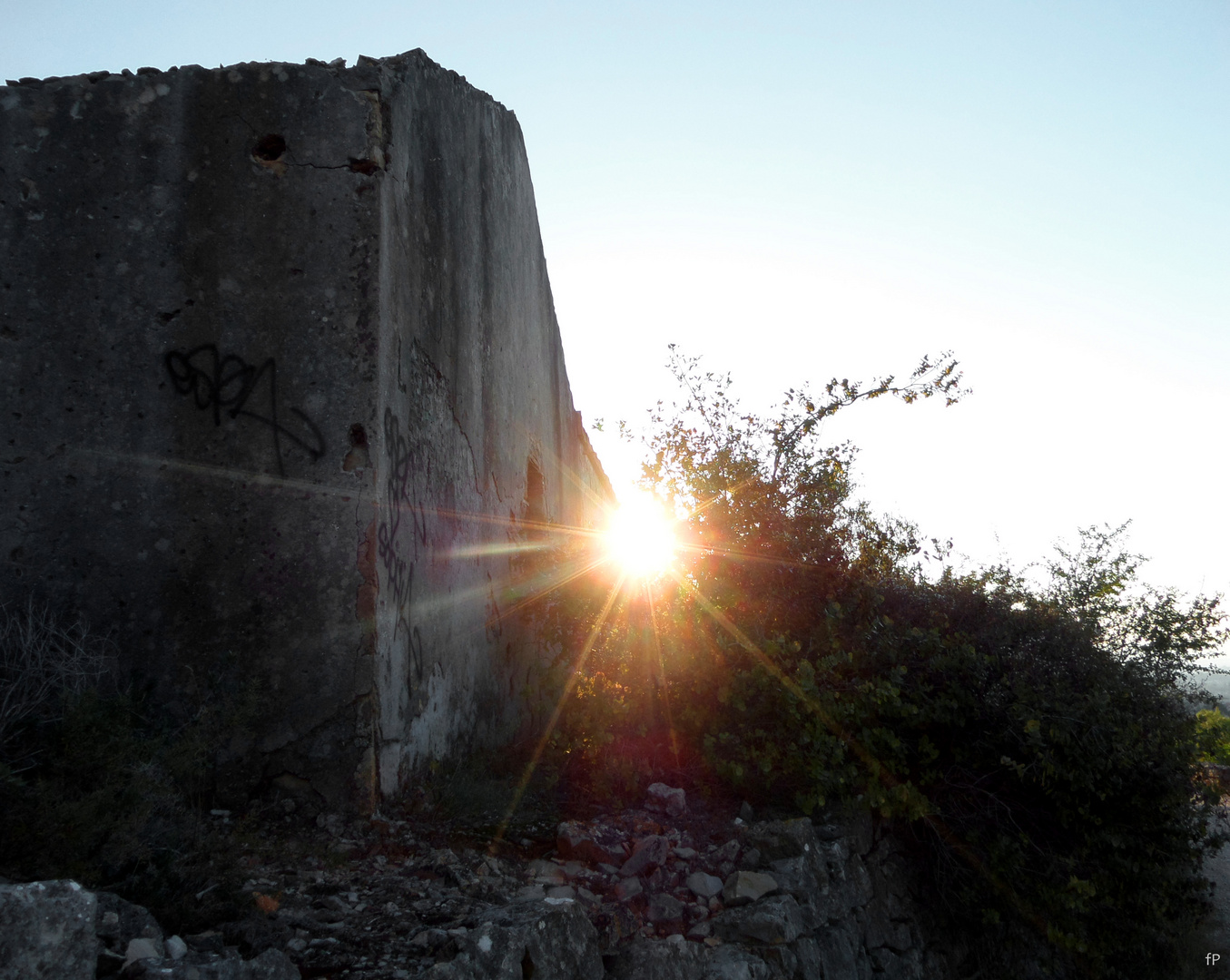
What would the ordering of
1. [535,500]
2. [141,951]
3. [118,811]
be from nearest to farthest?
[141,951] → [118,811] → [535,500]

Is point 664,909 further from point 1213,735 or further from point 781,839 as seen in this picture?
point 1213,735

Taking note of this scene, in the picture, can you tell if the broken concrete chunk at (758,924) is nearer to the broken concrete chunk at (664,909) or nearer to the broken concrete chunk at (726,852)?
the broken concrete chunk at (664,909)

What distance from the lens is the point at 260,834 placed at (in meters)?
3.02

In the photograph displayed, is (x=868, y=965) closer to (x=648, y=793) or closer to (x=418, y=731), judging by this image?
(x=648, y=793)

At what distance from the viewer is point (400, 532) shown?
11.9 feet

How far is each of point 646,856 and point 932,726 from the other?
2.02 metres

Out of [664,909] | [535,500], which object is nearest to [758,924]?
[664,909]

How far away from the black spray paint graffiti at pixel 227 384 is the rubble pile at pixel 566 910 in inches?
59.7

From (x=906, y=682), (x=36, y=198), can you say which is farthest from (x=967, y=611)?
(x=36, y=198)

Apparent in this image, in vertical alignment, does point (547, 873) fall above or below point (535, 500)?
below

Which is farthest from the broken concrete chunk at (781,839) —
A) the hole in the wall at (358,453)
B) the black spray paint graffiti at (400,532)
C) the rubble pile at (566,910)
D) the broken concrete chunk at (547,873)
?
the hole in the wall at (358,453)

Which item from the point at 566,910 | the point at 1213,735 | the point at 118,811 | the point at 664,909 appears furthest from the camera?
the point at 1213,735

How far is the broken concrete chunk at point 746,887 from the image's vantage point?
325 centimetres

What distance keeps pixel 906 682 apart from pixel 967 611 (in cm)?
90
